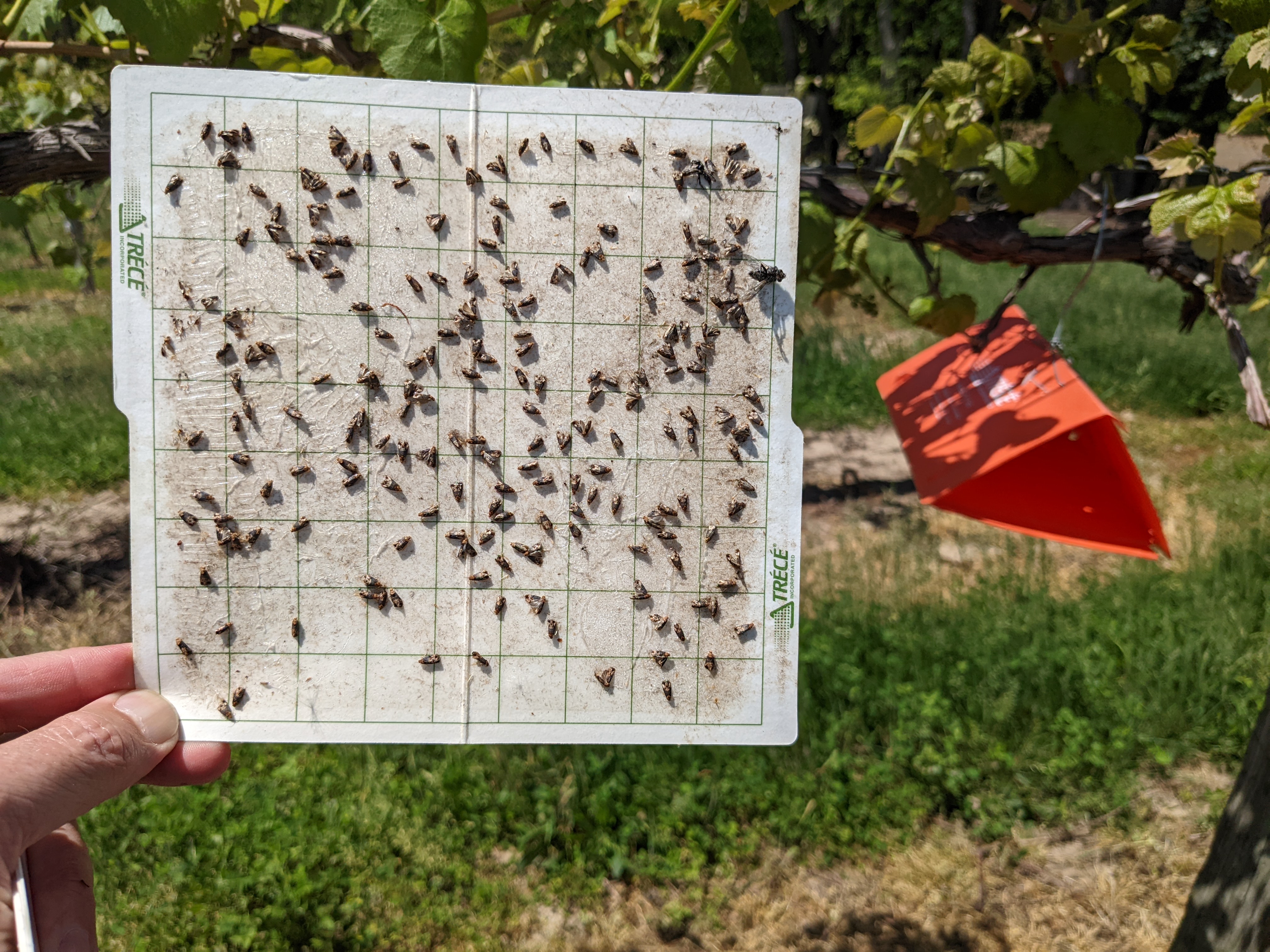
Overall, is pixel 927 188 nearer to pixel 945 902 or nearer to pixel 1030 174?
pixel 1030 174

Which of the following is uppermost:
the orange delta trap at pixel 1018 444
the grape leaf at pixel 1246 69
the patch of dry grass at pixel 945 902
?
the grape leaf at pixel 1246 69

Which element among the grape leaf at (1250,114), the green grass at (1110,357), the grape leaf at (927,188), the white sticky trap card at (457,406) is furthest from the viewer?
the green grass at (1110,357)

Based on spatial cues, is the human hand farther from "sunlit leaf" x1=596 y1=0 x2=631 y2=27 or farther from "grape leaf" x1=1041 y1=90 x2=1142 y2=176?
"grape leaf" x1=1041 y1=90 x2=1142 y2=176

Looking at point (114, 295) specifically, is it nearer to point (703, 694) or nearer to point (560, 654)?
point (560, 654)

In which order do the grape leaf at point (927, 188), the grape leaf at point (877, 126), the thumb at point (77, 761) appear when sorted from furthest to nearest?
the grape leaf at point (877, 126)
the grape leaf at point (927, 188)
the thumb at point (77, 761)

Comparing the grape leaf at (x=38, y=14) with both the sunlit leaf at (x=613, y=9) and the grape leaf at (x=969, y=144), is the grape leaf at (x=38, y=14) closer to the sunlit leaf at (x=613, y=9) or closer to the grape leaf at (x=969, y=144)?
the sunlit leaf at (x=613, y=9)

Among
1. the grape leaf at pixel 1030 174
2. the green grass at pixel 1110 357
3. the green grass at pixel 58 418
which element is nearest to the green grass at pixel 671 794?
the grape leaf at pixel 1030 174

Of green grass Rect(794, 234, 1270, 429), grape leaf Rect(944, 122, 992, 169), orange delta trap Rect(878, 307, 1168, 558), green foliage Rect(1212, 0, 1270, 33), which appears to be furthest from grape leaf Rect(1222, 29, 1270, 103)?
green grass Rect(794, 234, 1270, 429)
